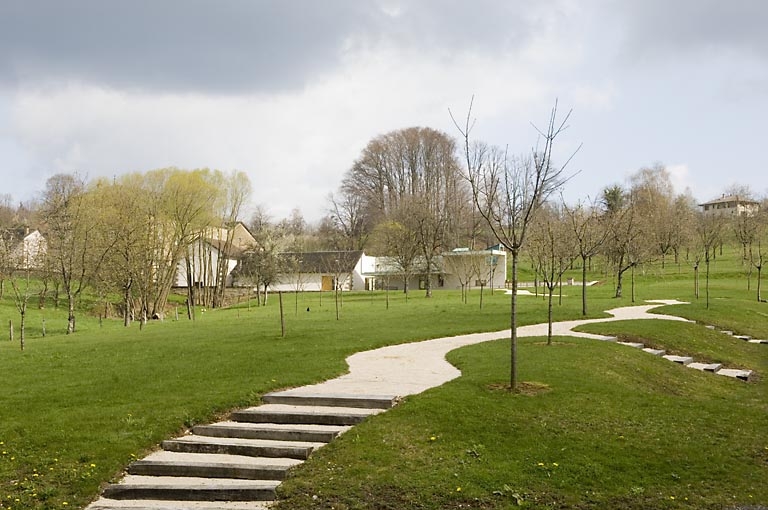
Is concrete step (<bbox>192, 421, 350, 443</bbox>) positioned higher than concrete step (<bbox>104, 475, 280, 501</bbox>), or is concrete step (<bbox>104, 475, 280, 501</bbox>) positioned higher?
concrete step (<bbox>192, 421, 350, 443</bbox>)

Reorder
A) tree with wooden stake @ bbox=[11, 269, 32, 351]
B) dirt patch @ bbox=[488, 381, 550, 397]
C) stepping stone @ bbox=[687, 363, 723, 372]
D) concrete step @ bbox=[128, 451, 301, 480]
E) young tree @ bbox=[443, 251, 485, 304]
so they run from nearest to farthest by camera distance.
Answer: concrete step @ bbox=[128, 451, 301, 480] → dirt patch @ bbox=[488, 381, 550, 397] → stepping stone @ bbox=[687, 363, 723, 372] → tree with wooden stake @ bbox=[11, 269, 32, 351] → young tree @ bbox=[443, 251, 485, 304]

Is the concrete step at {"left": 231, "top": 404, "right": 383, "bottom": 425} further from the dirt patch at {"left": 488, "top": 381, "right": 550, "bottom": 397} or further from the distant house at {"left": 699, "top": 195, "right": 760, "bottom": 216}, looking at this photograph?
the distant house at {"left": 699, "top": 195, "right": 760, "bottom": 216}

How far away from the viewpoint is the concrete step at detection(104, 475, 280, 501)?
6.56m

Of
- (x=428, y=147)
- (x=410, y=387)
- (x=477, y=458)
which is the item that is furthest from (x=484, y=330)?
(x=428, y=147)

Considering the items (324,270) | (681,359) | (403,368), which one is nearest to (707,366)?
(681,359)

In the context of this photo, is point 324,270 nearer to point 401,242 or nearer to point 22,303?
point 401,242

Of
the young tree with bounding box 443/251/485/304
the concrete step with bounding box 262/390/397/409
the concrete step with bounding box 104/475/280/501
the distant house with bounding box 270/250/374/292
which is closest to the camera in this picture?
the concrete step with bounding box 104/475/280/501

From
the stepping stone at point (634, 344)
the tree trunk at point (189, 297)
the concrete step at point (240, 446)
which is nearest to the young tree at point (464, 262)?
the tree trunk at point (189, 297)

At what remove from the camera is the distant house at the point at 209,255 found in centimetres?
4712

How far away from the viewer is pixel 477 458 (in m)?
7.16

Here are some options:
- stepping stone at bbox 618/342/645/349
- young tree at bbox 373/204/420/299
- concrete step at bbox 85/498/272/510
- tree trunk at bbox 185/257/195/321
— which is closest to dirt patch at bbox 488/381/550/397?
concrete step at bbox 85/498/272/510

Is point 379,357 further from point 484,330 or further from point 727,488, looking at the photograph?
point 727,488

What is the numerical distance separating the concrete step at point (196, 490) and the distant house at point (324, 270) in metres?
53.4

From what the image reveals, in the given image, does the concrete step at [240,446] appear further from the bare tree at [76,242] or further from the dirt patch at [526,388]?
the bare tree at [76,242]
